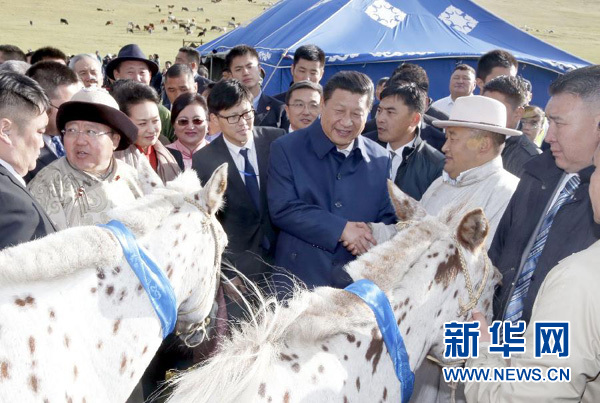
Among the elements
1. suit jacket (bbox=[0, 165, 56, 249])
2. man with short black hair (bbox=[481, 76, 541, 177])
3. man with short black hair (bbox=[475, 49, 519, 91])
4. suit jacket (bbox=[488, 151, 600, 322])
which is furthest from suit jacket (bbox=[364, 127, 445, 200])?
man with short black hair (bbox=[475, 49, 519, 91])

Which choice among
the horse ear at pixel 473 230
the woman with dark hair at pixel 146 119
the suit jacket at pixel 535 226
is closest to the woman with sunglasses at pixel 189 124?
the woman with dark hair at pixel 146 119

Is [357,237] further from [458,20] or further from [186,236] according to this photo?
[458,20]

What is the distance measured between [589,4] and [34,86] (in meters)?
95.3

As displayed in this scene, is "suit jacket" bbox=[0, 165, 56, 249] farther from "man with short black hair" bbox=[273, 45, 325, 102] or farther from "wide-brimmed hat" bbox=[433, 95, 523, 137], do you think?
"man with short black hair" bbox=[273, 45, 325, 102]

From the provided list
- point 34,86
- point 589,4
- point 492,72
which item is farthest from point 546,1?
point 34,86

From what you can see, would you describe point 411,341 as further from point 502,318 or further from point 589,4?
point 589,4

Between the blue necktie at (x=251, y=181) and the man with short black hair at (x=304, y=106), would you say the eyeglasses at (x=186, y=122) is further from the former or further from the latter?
the man with short black hair at (x=304, y=106)

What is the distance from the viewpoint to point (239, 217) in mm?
4109

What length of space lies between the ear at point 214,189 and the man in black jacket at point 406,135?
1815 millimetres

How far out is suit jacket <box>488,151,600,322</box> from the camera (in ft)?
8.01

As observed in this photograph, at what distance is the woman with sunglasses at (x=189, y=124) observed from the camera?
16.0 feet

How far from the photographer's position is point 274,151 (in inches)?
142

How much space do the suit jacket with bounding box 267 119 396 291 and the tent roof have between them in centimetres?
910

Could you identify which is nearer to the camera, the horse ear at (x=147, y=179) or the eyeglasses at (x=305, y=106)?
the horse ear at (x=147, y=179)
